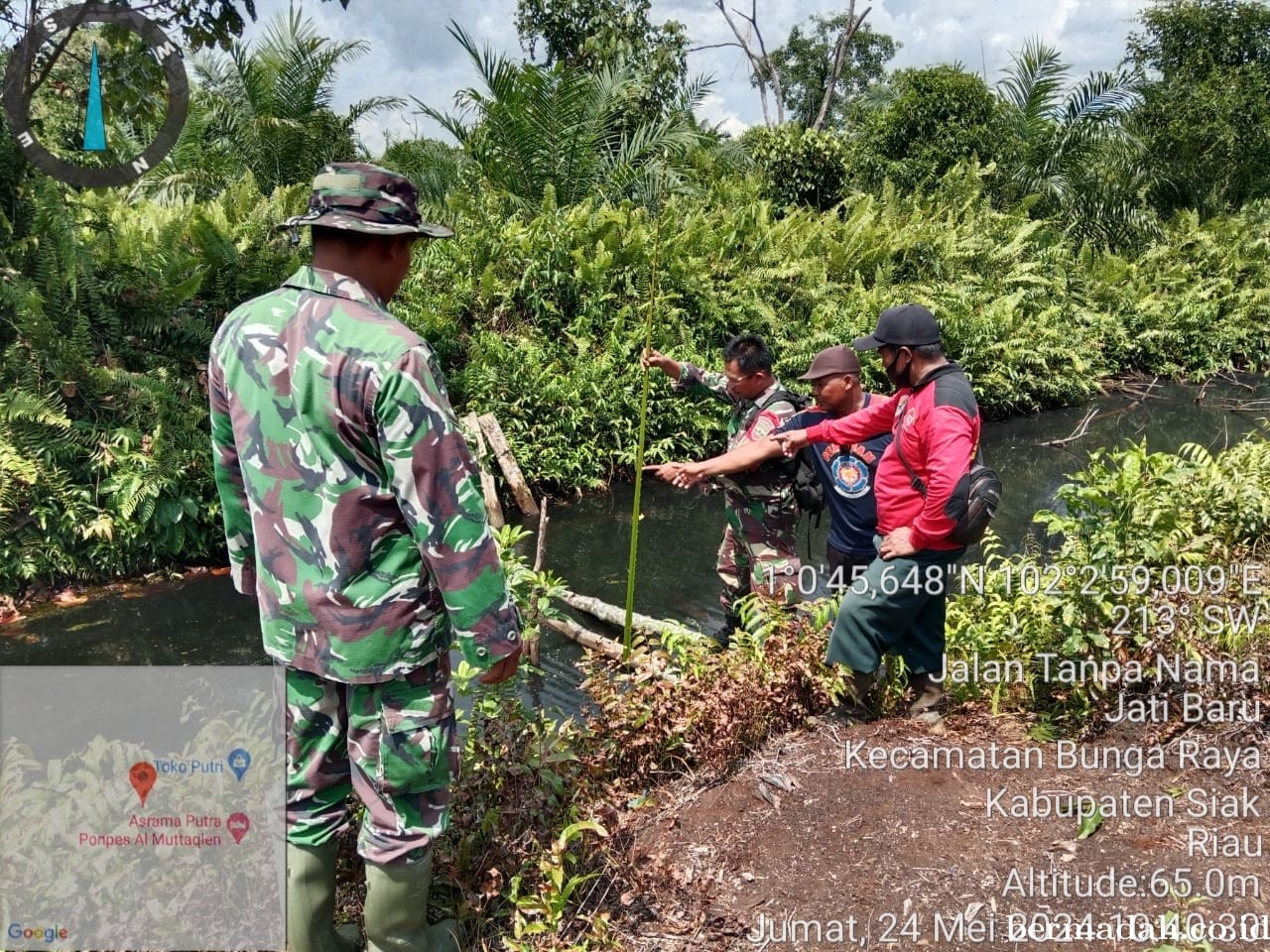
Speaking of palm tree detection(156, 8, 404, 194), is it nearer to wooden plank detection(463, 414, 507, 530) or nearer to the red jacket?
wooden plank detection(463, 414, 507, 530)

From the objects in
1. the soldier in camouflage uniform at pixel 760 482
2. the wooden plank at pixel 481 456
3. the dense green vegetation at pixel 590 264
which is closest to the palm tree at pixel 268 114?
the dense green vegetation at pixel 590 264

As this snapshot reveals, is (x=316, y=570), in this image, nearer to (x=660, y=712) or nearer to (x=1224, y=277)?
(x=660, y=712)

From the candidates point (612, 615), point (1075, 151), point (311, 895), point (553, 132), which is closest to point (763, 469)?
point (612, 615)

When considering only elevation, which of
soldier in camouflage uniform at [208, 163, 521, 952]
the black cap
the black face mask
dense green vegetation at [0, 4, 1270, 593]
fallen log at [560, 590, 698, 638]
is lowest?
fallen log at [560, 590, 698, 638]

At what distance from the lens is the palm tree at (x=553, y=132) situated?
12875 mm

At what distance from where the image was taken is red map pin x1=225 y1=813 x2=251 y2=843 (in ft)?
8.86

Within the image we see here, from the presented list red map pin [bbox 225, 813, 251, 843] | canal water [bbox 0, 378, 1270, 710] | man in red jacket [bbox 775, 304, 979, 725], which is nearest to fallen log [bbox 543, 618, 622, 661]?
canal water [bbox 0, 378, 1270, 710]

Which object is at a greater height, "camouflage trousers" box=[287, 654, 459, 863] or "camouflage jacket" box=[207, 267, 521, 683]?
"camouflage jacket" box=[207, 267, 521, 683]

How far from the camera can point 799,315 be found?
43.0ft

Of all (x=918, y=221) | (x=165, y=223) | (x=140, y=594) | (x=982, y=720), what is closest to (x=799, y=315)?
(x=918, y=221)

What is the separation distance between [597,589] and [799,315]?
6789mm

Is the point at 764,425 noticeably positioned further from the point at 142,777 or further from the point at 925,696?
the point at 142,777

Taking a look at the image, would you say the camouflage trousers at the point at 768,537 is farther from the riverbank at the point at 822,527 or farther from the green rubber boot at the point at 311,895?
the green rubber boot at the point at 311,895

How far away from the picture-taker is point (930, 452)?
3.72 meters
